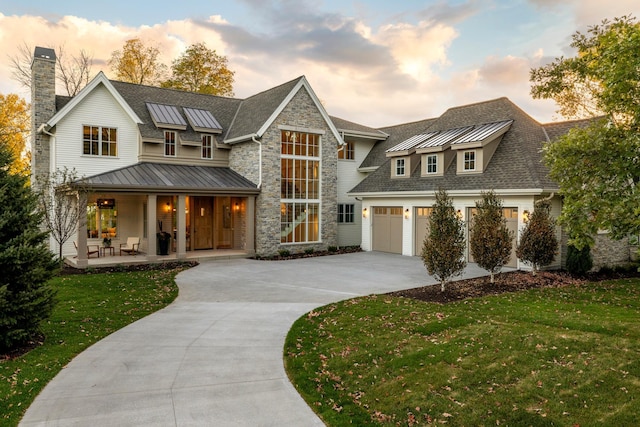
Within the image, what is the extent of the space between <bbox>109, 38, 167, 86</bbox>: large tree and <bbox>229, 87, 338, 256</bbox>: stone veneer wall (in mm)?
15632

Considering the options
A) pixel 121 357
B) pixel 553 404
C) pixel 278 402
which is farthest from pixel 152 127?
pixel 553 404

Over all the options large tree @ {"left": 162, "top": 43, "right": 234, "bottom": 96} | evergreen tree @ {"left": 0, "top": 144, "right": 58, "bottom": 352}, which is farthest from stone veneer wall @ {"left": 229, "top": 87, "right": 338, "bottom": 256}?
large tree @ {"left": 162, "top": 43, "right": 234, "bottom": 96}

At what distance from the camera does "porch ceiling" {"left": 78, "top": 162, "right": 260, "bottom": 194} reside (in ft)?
52.6

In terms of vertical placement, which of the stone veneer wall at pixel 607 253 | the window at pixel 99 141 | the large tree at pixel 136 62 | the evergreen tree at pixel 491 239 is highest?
the large tree at pixel 136 62

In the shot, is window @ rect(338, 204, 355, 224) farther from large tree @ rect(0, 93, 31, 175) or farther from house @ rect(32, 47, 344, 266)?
large tree @ rect(0, 93, 31, 175)

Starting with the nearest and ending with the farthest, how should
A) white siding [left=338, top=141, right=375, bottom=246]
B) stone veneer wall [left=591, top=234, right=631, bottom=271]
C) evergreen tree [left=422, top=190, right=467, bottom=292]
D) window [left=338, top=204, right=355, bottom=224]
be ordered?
evergreen tree [left=422, top=190, right=467, bottom=292] → stone veneer wall [left=591, top=234, right=631, bottom=271] → window [left=338, top=204, right=355, bottom=224] → white siding [left=338, top=141, right=375, bottom=246]

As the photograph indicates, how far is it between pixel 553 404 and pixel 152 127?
63.3ft

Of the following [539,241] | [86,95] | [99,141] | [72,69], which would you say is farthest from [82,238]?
[72,69]

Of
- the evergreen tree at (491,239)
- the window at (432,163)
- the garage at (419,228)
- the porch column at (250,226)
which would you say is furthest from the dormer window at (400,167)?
the evergreen tree at (491,239)

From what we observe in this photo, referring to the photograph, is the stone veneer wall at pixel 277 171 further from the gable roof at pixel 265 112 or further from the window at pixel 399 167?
the window at pixel 399 167

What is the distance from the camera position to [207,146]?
69.3ft

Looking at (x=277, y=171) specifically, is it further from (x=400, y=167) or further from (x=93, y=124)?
(x=93, y=124)

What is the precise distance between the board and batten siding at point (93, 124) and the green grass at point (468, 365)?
1424 centimetres

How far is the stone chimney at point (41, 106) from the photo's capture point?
17953 millimetres
